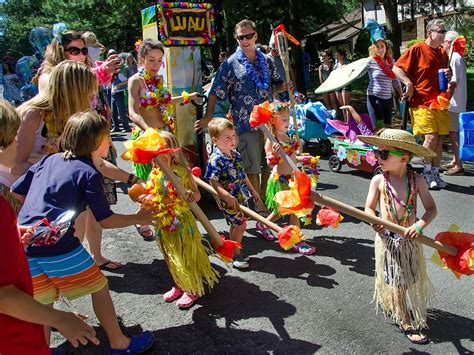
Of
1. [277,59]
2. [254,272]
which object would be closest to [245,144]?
[254,272]

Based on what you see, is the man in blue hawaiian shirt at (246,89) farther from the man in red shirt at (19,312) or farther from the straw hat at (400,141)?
the man in red shirt at (19,312)

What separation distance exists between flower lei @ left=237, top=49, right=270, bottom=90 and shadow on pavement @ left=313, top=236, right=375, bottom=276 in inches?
64.8

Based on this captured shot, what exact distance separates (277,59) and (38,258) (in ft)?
25.7

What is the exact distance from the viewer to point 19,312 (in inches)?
61.2

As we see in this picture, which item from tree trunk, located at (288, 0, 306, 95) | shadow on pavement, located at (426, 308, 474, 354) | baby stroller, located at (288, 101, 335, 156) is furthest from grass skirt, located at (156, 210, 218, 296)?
tree trunk, located at (288, 0, 306, 95)

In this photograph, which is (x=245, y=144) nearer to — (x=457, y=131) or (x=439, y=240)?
(x=439, y=240)

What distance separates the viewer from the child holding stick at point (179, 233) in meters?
3.38

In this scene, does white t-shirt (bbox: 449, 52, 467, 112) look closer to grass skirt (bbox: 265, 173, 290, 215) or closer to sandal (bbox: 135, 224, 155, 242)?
grass skirt (bbox: 265, 173, 290, 215)

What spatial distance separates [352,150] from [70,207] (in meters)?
5.11

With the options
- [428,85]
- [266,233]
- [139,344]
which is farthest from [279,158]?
[428,85]

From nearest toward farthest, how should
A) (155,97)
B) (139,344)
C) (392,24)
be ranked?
(139,344) → (155,97) → (392,24)

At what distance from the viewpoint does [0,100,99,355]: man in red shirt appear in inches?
60.6

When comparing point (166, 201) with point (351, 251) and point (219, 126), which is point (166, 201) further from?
point (351, 251)

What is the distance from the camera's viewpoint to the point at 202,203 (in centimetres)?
579
